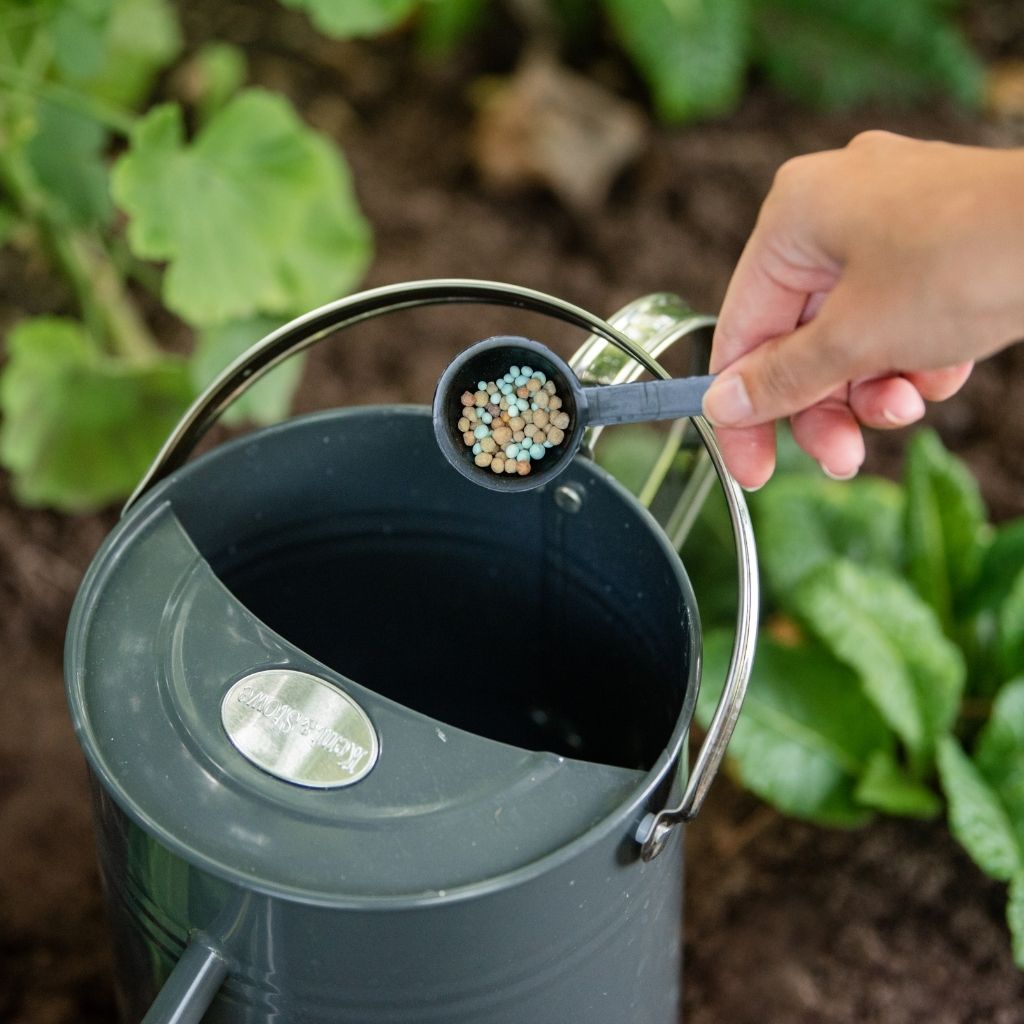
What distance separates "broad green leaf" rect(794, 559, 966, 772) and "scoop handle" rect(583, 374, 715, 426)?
557 millimetres

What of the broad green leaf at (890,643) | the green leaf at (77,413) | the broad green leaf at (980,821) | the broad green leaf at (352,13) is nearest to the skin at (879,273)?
the broad green leaf at (890,643)

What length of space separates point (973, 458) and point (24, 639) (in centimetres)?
145

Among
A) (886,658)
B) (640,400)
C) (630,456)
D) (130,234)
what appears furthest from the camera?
(630,456)

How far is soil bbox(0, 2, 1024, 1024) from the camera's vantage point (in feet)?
4.37

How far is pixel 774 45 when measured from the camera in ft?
7.77

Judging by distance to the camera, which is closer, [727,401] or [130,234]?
[727,401]

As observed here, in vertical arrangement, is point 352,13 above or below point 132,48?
above

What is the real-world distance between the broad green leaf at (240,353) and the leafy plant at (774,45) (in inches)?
40.9

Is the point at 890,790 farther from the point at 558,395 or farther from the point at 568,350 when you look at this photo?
the point at 568,350

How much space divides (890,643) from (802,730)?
14 centimetres

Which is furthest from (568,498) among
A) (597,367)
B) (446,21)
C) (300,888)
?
(446,21)

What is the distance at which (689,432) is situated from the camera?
101 cm

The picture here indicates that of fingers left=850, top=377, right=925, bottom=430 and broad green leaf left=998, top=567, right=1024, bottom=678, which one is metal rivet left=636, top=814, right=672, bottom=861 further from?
broad green leaf left=998, top=567, right=1024, bottom=678

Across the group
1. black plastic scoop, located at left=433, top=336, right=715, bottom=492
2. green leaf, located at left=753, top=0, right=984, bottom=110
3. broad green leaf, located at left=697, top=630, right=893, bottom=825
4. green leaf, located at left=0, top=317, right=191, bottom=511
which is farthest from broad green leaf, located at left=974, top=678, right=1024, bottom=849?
green leaf, located at left=753, top=0, right=984, bottom=110
